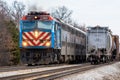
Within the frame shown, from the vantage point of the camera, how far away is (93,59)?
117 ft

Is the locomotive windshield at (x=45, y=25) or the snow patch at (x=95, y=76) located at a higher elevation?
the locomotive windshield at (x=45, y=25)

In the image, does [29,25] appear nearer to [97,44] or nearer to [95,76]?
[95,76]

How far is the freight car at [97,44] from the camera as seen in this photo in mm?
35356

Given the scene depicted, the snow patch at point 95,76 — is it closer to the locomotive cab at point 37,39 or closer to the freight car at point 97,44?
the locomotive cab at point 37,39

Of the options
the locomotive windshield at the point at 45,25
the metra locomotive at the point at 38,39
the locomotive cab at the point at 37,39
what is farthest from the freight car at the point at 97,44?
the locomotive windshield at the point at 45,25

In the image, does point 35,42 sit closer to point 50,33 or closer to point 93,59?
point 50,33

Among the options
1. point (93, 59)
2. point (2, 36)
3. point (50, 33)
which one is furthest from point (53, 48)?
point (2, 36)

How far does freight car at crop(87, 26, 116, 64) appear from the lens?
35.4 m

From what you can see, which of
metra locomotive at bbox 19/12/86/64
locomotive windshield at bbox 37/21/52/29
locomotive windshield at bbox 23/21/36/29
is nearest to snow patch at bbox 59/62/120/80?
metra locomotive at bbox 19/12/86/64

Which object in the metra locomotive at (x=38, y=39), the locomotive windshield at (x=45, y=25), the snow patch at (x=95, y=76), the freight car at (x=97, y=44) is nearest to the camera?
the snow patch at (x=95, y=76)

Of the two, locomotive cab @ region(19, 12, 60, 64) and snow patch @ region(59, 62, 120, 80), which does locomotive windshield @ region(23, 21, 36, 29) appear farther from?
snow patch @ region(59, 62, 120, 80)

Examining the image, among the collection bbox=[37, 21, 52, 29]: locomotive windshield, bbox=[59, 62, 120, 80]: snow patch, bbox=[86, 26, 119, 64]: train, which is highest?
bbox=[37, 21, 52, 29]: locomotive windshield

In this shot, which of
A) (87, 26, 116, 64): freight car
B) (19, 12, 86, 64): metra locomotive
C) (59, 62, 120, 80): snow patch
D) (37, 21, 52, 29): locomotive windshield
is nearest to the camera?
(59, 62, 120, 80): snow patch

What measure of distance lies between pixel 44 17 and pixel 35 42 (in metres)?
1.97
